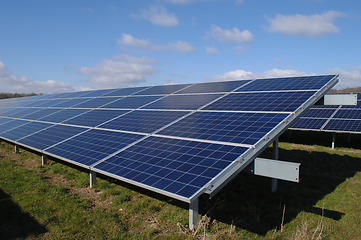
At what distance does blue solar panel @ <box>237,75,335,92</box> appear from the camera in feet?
42.6

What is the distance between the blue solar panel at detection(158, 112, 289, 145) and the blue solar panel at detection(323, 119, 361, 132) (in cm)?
1509

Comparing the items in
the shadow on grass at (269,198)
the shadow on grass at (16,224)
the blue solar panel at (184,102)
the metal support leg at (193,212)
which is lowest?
the shadow on grass at (269,198)

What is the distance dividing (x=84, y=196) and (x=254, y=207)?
7945mm

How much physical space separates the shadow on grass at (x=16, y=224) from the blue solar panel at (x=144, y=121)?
5.60 metres

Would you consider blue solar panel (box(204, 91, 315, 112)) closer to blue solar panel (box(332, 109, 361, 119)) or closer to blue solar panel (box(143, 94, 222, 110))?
blue solar panel (box(143, 94, 222, 110))

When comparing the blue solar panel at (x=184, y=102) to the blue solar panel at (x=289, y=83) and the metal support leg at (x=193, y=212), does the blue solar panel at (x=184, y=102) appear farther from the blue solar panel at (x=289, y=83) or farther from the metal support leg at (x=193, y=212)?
the metal support leg at (x=193, y=212)

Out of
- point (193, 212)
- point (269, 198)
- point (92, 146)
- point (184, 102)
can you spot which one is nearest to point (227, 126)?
point (193, 212)

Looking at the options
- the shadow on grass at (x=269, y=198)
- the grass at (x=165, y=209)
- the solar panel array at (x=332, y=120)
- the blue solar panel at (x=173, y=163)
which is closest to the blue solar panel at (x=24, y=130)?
the grass at (x=165, y=209)

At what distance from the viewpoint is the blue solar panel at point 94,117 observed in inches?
624

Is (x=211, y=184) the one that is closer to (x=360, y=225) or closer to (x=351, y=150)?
(x=360, y=225)

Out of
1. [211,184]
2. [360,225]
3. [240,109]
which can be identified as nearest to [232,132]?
[240,109]

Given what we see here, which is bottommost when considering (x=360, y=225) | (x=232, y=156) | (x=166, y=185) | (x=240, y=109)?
(x=360, y=225)

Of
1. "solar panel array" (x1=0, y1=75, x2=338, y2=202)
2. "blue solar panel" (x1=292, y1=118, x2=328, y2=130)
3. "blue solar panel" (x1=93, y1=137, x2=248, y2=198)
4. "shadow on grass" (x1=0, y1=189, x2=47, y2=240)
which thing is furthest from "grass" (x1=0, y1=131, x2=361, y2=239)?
"blue solar panel" (x1=292, y1=118, x2=328, y2=130)

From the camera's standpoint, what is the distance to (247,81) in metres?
17.6
